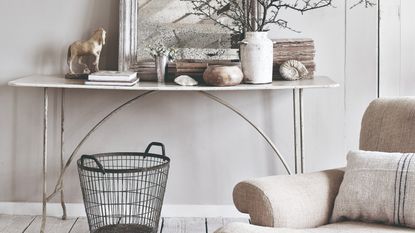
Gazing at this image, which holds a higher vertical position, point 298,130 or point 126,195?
point 298,130

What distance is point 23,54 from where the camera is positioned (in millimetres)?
3342

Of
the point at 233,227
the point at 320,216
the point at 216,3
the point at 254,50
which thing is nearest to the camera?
the point at 233,227

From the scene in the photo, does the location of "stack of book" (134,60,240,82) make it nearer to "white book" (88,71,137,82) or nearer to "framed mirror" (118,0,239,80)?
"framed mirror" (118,0,239,80)

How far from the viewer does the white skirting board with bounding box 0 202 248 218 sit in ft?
11.2

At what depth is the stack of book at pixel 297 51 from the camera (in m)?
→ 3.10

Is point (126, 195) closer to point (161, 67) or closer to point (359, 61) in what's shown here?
point (161, 67)

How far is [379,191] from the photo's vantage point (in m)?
2.05

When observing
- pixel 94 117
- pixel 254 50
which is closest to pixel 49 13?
pixel 94 117

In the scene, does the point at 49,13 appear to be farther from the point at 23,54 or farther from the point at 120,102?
the point at 120,102

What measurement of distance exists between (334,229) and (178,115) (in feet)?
5.09

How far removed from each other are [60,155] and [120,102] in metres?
0.44

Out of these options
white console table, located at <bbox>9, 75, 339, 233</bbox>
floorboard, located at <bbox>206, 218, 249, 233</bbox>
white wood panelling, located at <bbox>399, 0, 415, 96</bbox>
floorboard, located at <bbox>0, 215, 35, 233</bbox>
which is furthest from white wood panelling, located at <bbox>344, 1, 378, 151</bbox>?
floorboard, located at <bbox>0, 215, 35, 233</bbox>

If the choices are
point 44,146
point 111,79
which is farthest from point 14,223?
point 111,79

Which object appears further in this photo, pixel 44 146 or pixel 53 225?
pixel 53 225
